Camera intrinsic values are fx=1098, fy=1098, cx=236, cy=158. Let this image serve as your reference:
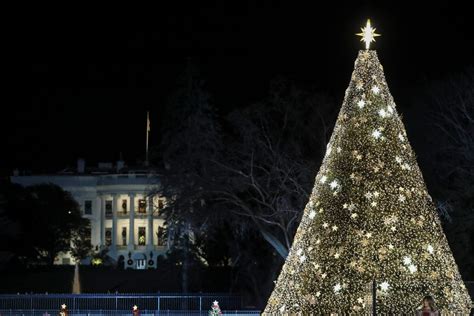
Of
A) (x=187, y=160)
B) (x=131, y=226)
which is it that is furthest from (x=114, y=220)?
(x=187, y=160)

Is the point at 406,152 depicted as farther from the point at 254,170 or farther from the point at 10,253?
the point at 10,253

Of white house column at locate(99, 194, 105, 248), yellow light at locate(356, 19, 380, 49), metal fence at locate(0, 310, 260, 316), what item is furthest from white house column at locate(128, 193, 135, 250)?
yellow light at locate(356, 19, 380, 49)

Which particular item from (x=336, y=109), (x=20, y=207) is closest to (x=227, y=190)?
(x=336, y=109)

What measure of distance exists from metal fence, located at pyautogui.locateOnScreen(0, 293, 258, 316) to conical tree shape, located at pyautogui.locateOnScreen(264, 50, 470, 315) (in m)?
17.0

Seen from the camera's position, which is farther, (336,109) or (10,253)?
(10,253)

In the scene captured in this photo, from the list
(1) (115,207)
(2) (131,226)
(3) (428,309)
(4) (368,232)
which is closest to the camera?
(3) (428,309)

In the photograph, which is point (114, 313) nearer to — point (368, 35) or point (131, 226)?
point (368, 35)

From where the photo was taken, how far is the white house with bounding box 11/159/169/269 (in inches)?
4186

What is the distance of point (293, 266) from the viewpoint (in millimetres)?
20125

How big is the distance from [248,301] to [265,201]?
552 cm

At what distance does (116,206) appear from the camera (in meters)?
110

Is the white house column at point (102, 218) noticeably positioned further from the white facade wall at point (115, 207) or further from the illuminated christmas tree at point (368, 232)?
the illuminated christmas tree at point (368, 232)

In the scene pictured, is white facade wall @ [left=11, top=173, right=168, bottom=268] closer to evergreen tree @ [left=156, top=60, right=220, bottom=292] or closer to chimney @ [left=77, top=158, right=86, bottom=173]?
chimney @ [left=77, top=158, right=86, bottom=173]

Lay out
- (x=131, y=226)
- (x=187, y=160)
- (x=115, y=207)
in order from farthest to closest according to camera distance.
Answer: (x=115, y=207)
(x=131, y=226)
(x=187, y=160)
